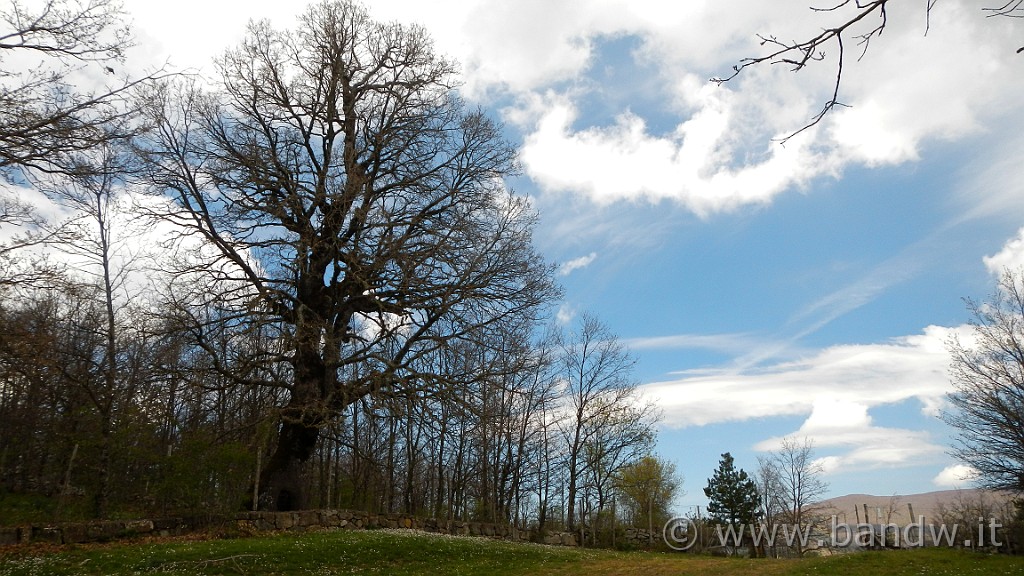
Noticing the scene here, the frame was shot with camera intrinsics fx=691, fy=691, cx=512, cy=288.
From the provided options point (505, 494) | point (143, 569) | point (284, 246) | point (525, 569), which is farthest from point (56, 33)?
point (505, 494)

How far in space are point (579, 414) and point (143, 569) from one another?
23742 millimetres

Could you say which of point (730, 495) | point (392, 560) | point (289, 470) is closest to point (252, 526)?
point (289, 470)

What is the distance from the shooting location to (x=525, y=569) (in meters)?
14.4

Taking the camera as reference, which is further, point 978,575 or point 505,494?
point 505,494

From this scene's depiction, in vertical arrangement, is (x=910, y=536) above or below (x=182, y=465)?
below

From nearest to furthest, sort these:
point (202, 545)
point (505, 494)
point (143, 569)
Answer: point (143, 569)
point (202, 545)
point (505, 494)

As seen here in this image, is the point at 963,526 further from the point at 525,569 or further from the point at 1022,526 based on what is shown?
the point at 525,569

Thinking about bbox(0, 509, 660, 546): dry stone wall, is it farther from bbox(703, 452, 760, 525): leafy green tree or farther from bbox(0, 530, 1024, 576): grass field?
bbox(703, 452, 760, 525): leafy green tree

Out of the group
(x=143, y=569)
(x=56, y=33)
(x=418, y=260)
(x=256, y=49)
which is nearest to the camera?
(x=56, y=33)

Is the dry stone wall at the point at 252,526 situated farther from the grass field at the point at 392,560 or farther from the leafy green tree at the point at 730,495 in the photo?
the leafy green tree at the point at 730,495
